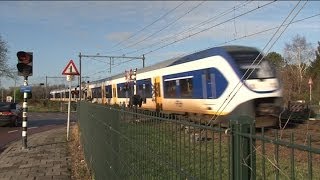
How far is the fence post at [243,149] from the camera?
252 cm

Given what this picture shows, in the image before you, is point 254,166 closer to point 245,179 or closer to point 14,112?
point 245,179

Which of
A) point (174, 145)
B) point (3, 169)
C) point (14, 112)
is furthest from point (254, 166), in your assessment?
point (14, 112)

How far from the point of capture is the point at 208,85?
18672 millimetres

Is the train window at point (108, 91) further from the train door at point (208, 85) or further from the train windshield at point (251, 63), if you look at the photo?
the train windshield at point (251, 63)

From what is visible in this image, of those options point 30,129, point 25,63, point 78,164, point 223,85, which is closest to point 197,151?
point 78,164

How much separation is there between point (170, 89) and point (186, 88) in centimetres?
295

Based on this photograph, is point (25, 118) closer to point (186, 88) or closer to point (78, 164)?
point (78, 164)

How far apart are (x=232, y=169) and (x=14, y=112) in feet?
98.4

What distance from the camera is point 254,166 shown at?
99.4 inches

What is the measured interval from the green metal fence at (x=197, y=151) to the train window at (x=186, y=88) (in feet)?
47.0

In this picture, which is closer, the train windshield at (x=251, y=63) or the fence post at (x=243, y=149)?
the fence post at (x=243, y=149)

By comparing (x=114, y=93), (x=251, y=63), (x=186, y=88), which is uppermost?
(x=251, y=63)

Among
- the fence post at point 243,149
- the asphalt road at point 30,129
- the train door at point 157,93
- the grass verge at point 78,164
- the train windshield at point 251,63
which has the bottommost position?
the asphalt road at point 30,129

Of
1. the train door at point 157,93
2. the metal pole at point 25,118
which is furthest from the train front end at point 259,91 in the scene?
the train door at point 157,93
